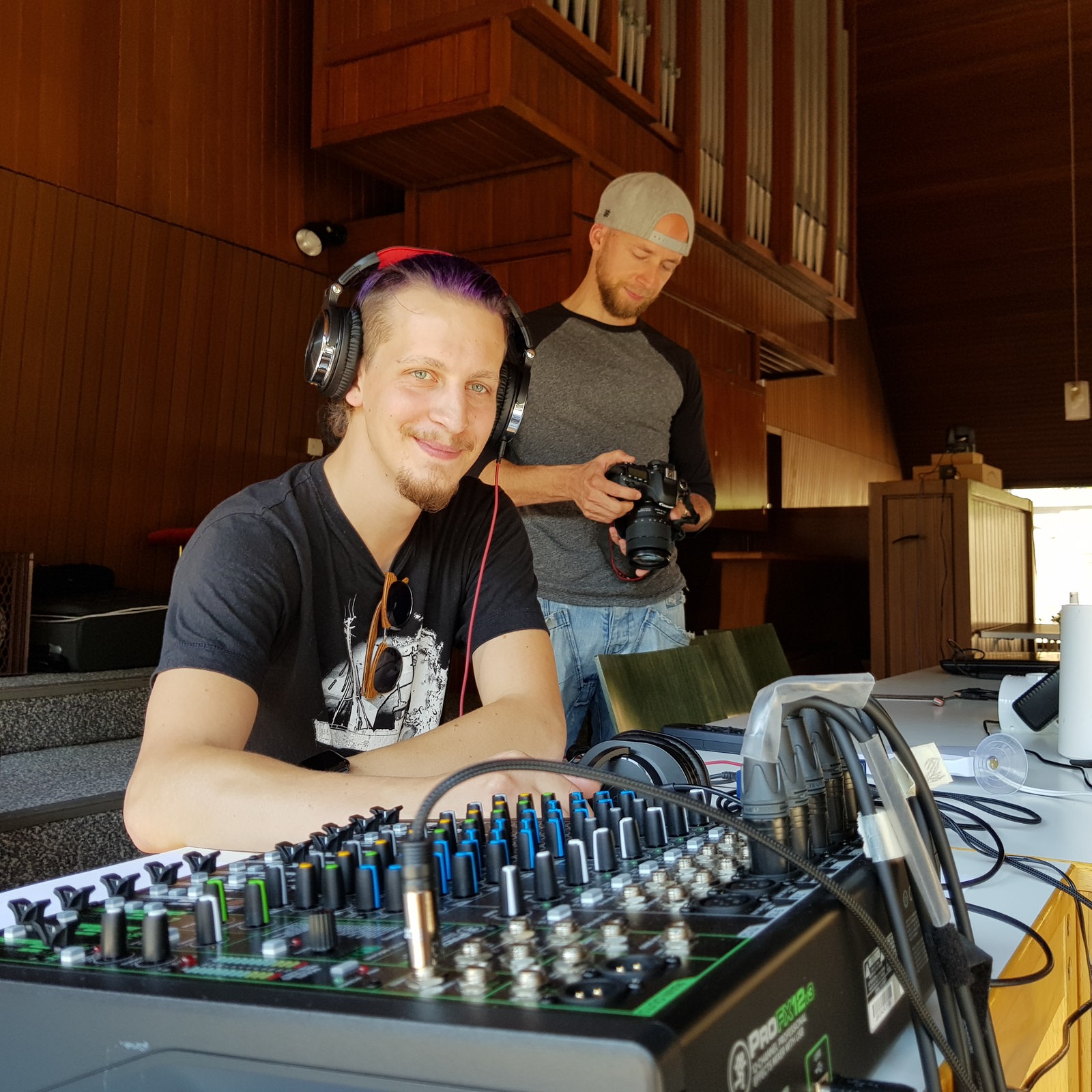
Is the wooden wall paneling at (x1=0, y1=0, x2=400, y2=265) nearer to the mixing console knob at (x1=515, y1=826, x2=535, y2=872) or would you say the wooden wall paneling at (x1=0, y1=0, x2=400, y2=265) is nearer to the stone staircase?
the stone staircase

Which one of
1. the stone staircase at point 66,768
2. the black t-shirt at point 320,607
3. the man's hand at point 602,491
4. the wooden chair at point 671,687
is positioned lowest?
the stone staircase at point 66,768

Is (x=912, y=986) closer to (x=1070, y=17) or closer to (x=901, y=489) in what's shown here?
(x=901, y=489)

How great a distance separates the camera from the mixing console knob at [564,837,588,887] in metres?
0.53

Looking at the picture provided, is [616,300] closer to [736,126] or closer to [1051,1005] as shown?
[1051,1005]

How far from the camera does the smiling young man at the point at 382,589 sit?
1.05 meters

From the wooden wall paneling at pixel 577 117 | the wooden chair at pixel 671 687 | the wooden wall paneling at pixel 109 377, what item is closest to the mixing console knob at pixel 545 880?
the wooden chair at pixel 671 687

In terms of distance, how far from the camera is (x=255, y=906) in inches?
19.7

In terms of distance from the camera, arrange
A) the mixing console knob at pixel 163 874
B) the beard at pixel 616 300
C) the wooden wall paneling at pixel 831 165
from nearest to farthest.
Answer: the mixing console knob at pixel 163 874 < the beard at pixel 616 300 < the wooden wall paneling at pixel 831 165

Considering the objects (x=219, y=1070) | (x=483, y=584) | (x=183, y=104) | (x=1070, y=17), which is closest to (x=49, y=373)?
(x=183, y=104)

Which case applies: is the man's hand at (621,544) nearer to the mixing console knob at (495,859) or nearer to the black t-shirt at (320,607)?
the black t-shirt at (320,607)

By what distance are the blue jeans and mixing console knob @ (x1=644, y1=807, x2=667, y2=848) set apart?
56.1 inches

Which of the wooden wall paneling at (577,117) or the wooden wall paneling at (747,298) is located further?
the wooden wall paneling at (747,298)

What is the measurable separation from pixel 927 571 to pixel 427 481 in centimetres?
405

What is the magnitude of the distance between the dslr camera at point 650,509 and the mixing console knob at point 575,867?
1.35m
